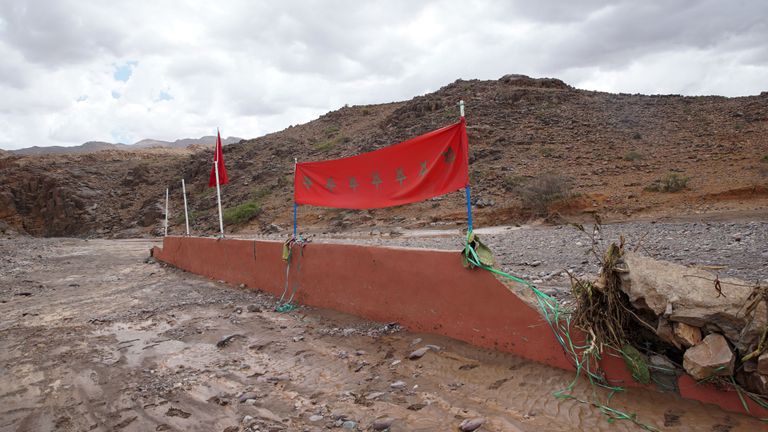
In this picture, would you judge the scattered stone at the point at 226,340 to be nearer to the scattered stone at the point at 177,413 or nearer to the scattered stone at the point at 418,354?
the scattered stone at the point at 177,413

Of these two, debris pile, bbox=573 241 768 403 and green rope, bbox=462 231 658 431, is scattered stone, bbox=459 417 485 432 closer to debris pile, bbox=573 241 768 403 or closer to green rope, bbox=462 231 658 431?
green rope, bbox=462 231 658 431

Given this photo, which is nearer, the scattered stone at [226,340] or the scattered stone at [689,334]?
the scattered stone at [689,334]

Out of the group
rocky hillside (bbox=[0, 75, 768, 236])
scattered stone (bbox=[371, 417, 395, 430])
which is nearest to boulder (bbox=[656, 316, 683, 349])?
scattered stone (bbox=[371, 417, 395, 430])

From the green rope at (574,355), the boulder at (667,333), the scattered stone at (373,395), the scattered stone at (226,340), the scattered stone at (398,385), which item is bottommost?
the scattered stone at (226,340)

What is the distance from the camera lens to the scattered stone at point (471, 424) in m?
2.63

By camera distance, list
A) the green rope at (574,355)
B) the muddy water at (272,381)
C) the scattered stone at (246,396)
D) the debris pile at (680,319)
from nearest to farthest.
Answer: the debris pile at (680,319) → the green rope at (574,355) → the muddy water at (272,381) → the scattered stone at (246,396)

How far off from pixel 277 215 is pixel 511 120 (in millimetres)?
14075

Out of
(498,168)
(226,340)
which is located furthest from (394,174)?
(498,168)

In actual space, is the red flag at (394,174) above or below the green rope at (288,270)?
above

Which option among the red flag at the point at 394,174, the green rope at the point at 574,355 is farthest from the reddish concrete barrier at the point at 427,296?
the red flag at the point at 394,174

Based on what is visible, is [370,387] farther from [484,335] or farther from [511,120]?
[511,120]

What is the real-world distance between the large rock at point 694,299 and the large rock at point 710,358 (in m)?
0.06

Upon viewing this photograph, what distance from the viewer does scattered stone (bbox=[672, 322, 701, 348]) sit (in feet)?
7.88

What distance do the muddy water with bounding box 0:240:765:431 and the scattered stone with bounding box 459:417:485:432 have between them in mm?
63
